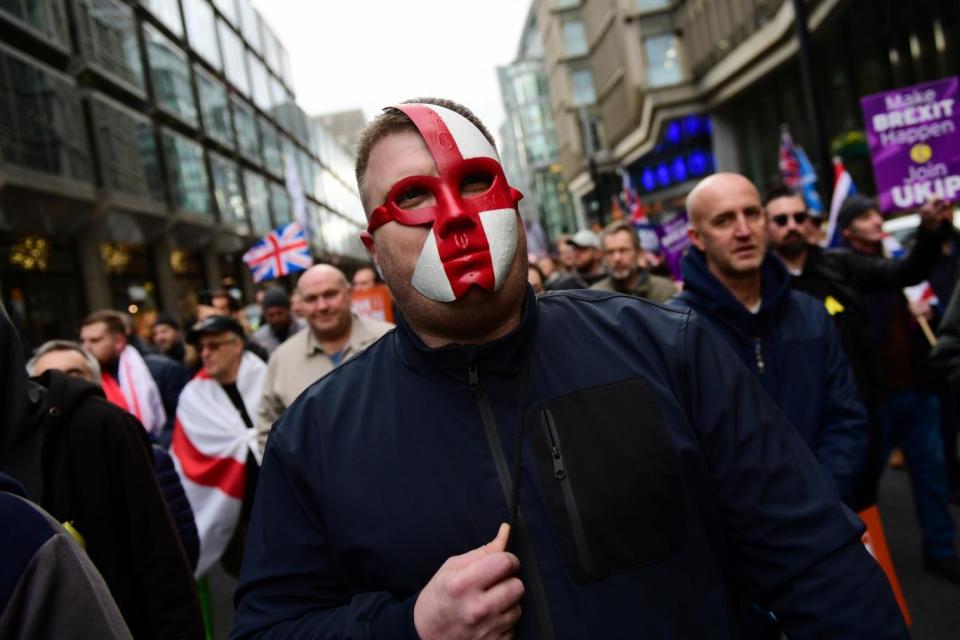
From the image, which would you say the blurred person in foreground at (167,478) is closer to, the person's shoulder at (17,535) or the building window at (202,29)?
the person's shoulder at (17,535)

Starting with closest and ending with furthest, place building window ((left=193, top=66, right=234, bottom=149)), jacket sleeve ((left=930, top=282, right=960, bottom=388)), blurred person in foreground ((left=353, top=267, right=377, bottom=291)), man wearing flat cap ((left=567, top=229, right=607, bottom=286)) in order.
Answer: jacket sleeve ((left=930, top=282, right=960, bottom=388)) → man wearing flat cap ((left=567, top=229, right=607, bottom=286)) → blurred person in foreground ((left=353, top=267, right=377, bottom=291)) → building window ((left=193, top=66, right=234, bottom=149))

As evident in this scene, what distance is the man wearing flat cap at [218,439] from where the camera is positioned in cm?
475

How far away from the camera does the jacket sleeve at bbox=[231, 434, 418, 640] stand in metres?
1.47

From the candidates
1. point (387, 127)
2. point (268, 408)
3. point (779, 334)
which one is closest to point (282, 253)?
point (268, 408)

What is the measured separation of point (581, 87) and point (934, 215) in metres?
45.7

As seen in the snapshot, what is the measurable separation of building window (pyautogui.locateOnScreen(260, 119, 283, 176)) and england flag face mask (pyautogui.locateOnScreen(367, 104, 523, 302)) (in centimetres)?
3934

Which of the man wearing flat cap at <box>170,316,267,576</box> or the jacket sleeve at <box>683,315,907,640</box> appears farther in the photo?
the man wearing flat cap at <box>170,316,267,576</box>

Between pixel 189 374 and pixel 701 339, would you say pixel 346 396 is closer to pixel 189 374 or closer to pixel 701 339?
pixel 701 339

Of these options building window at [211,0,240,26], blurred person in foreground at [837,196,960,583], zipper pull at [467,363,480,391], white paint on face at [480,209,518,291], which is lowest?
blurred person in foreground at [837,196,960,583]

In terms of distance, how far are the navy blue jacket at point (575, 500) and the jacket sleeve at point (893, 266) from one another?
326cm

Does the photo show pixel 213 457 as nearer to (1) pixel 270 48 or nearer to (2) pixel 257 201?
(2) pixel 257 201

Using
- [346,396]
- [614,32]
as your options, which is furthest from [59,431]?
[614,32]

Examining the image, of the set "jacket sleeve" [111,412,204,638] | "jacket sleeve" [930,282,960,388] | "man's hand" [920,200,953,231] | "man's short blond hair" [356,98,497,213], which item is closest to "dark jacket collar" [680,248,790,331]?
"jacket sleeve" [930,282,960,388]

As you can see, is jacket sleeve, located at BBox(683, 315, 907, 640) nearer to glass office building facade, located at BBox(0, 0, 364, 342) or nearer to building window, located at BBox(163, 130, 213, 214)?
glass office building facade, located at BBox(0, 0, 364, 342)
